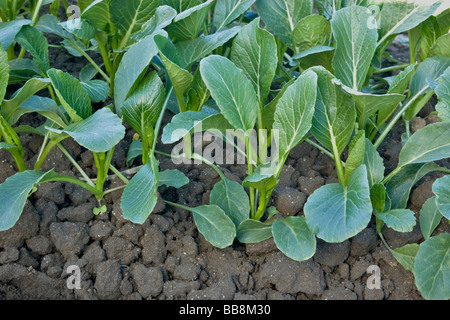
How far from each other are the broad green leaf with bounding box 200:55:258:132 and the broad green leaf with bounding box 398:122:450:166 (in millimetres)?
410

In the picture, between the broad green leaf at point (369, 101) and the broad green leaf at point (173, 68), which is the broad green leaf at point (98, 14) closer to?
the broad green leaf at point (173, 68)

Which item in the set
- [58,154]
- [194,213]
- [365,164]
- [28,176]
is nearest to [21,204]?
[28,176]

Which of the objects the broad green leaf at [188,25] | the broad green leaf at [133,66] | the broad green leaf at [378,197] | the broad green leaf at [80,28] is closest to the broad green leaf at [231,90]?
the broad green leaf at [133,66]

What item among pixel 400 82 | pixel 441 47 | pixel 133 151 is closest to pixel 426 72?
pixel 441 47

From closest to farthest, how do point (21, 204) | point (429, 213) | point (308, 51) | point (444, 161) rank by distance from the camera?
point (21, 204), point (429, 213), point (308, 51), point (444, 161)

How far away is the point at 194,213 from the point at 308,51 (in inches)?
21.4

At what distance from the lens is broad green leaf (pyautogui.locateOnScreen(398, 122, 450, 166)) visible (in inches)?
54.5

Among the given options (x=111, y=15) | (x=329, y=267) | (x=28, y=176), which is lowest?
(x=329, y=267)

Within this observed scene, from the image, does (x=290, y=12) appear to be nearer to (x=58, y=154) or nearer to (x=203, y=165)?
(x=203, y=165)

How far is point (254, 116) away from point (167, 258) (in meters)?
0.42

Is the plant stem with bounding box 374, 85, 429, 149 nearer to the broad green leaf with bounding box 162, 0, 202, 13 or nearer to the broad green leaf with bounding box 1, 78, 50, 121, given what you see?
the broad green leaf with bounding box 162, 0, 202, 13

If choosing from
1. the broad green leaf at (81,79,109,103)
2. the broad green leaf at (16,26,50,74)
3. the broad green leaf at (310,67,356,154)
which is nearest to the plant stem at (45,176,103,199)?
the broad green leaf at (81,79,109,103)

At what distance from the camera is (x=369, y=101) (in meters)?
1.35

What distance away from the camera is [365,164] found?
4.72ft
